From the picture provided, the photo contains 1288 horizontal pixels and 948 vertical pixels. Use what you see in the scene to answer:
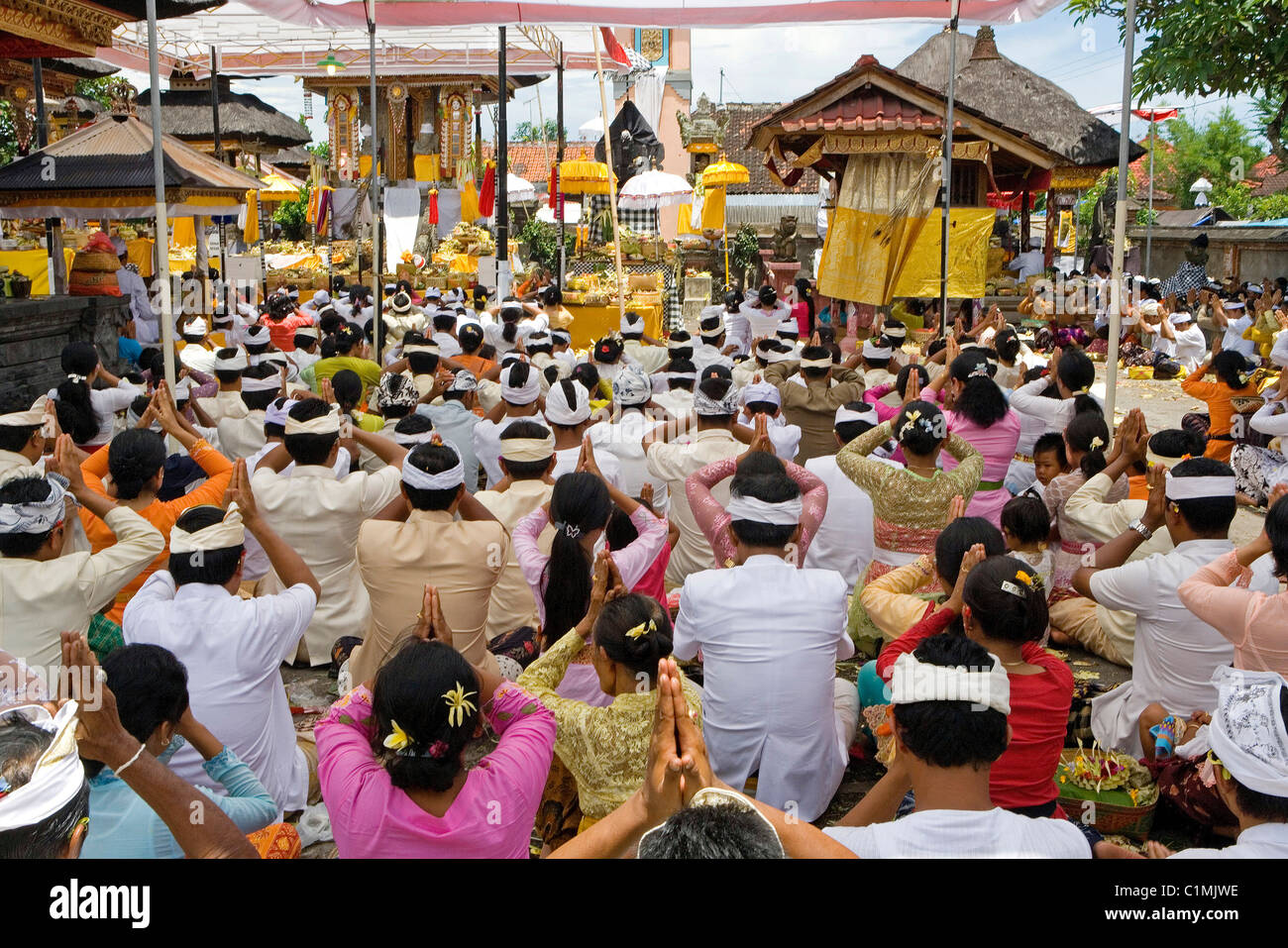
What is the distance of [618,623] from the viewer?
3381 mm

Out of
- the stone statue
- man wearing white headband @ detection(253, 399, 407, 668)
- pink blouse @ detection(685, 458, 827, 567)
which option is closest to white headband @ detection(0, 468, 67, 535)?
man wearing white headband @ detection(253, 399, 407, 668)

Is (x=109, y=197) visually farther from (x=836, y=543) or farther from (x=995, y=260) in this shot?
(x=995, y=260)

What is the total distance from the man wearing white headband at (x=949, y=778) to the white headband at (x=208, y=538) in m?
2.16

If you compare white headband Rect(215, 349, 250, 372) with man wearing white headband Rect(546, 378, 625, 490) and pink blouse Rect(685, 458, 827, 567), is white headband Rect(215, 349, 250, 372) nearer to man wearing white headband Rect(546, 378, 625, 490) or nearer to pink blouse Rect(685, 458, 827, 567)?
man wearing white headband Rect(546, 378, 625, 490)

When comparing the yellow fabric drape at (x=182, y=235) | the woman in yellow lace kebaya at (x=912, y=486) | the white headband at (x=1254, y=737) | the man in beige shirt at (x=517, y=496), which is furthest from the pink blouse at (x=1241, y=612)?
the yellow fabric drape at (x=182, y=235)

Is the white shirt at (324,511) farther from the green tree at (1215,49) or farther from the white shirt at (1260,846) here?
the green tree at (1215,49)

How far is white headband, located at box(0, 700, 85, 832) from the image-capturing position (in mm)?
2061

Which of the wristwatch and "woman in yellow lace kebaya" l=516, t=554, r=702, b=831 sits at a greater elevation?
the wristwatch

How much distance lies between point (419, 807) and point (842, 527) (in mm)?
3821

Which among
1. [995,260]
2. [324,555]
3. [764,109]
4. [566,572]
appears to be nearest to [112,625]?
[324,555]

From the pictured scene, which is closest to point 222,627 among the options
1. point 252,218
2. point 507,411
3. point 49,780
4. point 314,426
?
point 49,780

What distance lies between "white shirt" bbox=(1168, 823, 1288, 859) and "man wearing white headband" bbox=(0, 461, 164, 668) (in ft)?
11.1

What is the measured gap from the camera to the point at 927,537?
17.4 ft

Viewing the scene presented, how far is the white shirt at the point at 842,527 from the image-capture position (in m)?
5.99
